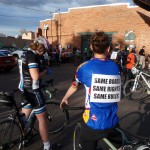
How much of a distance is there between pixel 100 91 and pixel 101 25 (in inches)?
1043

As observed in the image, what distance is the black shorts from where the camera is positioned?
2.96 m

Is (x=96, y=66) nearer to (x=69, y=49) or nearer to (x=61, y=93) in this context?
(x=61, y=93)

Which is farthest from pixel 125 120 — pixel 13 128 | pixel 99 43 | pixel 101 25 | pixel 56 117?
pixel 101 25

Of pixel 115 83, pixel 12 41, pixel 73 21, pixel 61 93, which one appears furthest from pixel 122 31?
pixel 12 41

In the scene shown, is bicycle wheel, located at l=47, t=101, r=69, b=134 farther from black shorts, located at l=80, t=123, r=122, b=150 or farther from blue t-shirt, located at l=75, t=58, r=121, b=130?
blue t-shirt, located at l=75, t=58, r=121, b=130

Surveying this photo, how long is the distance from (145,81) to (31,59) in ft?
19.1

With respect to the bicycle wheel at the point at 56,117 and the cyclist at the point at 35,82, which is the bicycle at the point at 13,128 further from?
the bicycle wheel at the point at 56,117

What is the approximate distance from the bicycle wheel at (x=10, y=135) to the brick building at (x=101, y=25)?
2137cm

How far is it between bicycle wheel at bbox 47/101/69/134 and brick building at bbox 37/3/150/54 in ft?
66.7

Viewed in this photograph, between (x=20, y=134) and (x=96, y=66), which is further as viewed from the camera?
(x=20, y=134)

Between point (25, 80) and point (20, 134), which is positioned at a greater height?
point (25, 80)

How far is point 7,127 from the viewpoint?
4355mm

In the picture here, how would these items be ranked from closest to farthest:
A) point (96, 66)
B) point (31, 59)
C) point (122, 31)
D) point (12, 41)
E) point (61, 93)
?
point (96, 66) < point (31, 59) < point (61, 93) < point (122, 31) < point (12, 41)

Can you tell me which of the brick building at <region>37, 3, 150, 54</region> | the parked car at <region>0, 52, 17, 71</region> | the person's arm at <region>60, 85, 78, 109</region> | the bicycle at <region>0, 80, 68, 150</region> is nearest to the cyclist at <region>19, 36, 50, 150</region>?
the bicycle at <region>0, 80, 68, 150</region>
